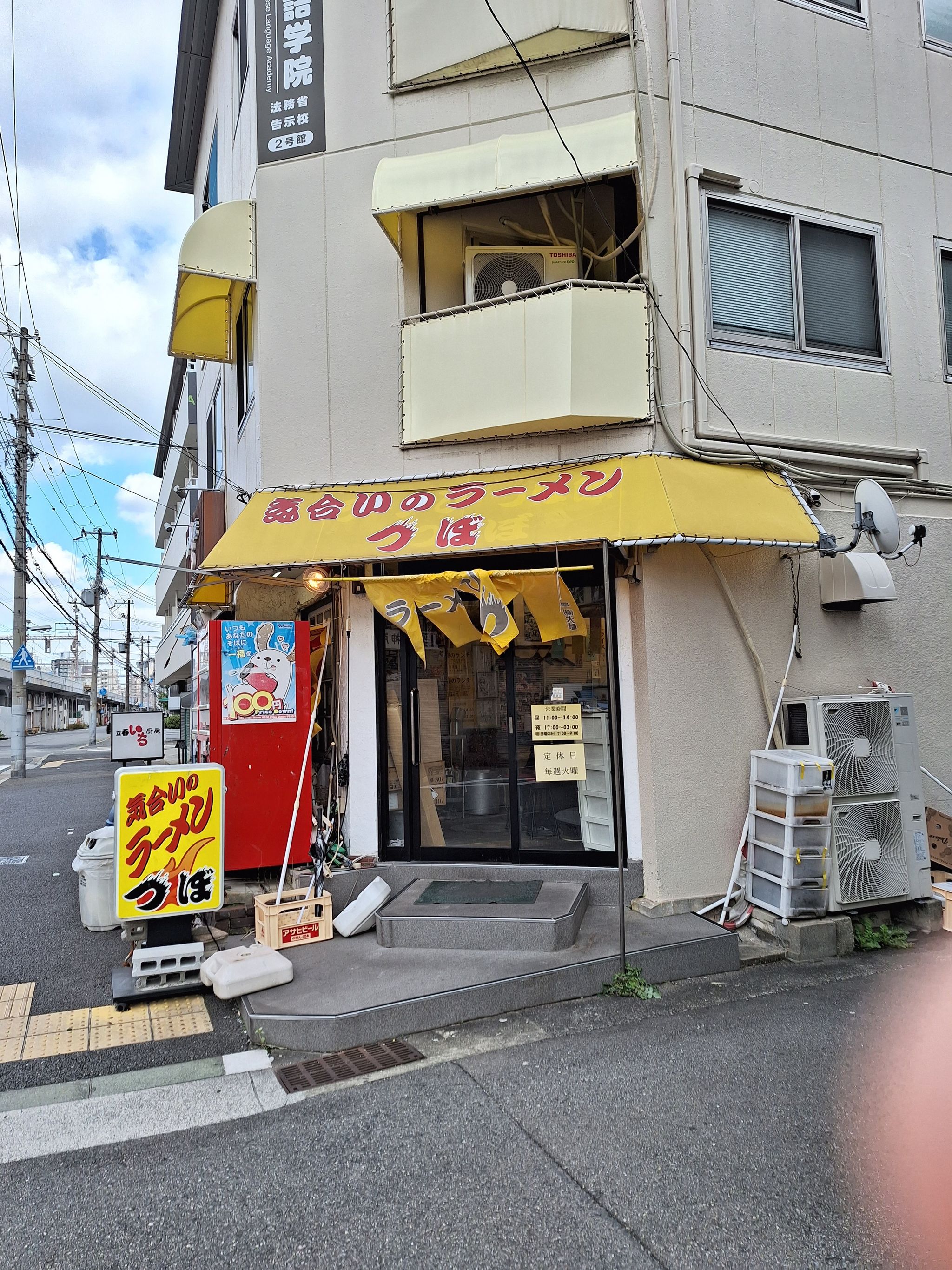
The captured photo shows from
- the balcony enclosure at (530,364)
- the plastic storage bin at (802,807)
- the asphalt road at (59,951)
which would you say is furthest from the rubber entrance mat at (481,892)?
the balcony enclosure at (530,364)

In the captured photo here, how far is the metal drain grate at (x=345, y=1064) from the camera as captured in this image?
4359 millimetres

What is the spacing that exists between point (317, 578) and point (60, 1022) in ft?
12.5

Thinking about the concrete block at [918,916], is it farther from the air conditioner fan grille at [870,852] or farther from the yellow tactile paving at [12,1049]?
the yellow tactile paving at [12,1049]

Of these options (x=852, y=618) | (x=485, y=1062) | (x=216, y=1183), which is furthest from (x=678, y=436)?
(x=216, y=1183)

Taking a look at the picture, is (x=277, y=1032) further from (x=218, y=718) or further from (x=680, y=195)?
(x=680, y=195)

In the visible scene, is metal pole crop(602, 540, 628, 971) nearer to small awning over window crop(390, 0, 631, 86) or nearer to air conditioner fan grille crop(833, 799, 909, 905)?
air conditioner fan grille crop(833, 799, 909, 905)

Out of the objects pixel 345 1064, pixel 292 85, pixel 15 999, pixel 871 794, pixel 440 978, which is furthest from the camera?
pixel 292 85

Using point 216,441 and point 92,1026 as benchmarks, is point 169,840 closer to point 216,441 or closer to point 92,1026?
point 92,1026

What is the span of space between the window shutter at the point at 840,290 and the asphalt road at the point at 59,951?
25.7ft

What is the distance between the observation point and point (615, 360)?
6910 millimetres

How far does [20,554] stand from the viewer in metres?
21.2

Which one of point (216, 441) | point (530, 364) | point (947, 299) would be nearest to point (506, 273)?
point (530, 364)

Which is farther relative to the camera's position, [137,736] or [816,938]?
[137,736]

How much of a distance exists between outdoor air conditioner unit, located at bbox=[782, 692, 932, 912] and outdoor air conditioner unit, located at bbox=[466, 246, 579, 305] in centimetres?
457
